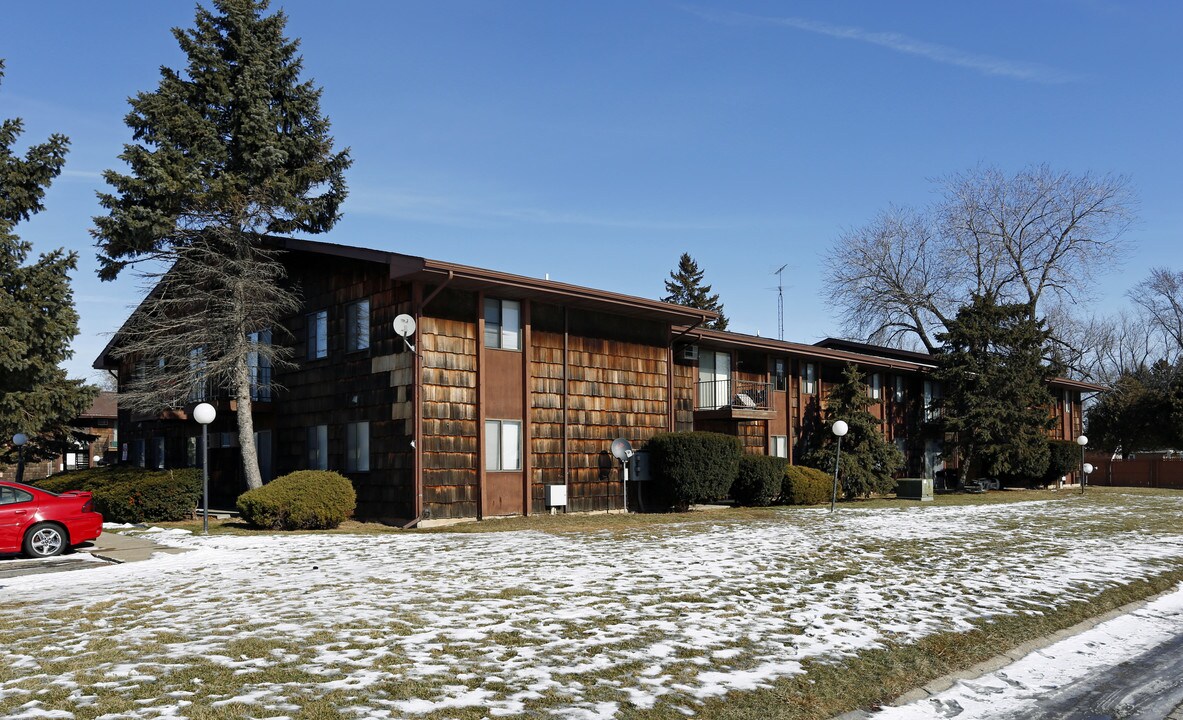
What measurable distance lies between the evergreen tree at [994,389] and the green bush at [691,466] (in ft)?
53.3

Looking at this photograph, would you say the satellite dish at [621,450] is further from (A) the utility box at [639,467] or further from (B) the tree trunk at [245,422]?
(B) the tree trunk at [245,422]

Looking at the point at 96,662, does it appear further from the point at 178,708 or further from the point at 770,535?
the point at 770,535

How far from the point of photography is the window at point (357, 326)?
69.8ft

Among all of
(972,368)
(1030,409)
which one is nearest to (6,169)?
(972,368)

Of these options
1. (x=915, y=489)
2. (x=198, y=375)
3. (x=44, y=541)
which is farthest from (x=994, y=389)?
(x=44, y=541)

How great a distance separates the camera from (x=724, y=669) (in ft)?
23.0

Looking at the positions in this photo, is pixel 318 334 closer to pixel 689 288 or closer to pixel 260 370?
pixel 260 370

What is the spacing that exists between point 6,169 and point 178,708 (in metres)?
24.6

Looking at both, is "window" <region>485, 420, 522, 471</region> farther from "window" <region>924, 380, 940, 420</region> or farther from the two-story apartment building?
"window" <region>924, 380, 940, 420</region>

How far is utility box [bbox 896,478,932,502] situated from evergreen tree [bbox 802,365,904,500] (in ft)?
1.86

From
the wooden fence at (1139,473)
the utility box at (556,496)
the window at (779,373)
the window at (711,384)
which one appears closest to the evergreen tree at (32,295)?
Result: the utility box at (556,496)

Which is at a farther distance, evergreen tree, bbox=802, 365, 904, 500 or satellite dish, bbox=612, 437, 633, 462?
evergreen tree, bbox=802, 365, 904, 500

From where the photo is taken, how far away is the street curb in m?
6.58

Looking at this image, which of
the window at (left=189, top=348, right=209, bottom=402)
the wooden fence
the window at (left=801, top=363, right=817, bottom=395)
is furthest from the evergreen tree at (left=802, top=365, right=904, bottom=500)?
the wooden fence
